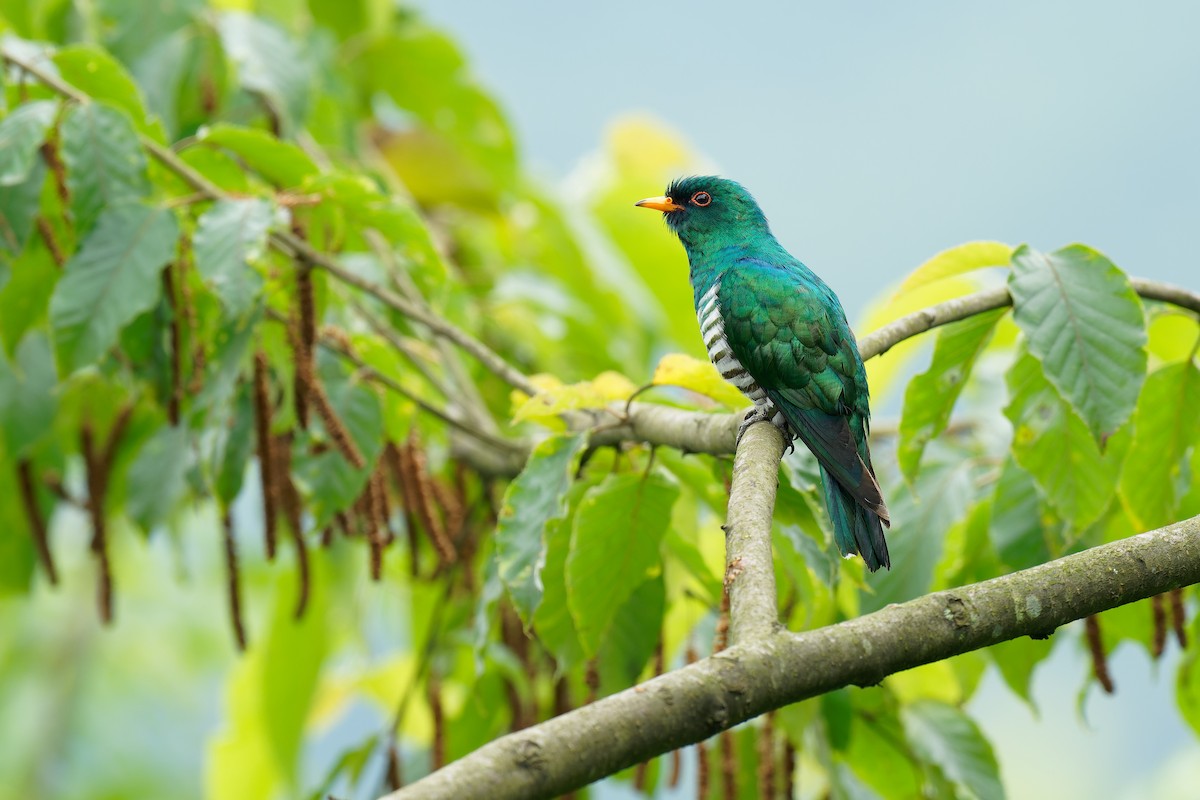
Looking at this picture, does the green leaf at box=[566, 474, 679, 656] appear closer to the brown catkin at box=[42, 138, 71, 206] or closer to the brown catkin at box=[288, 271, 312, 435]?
the brown catkin at box=[288, 271, 312, 435]

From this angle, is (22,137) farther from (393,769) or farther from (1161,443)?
(1161,443)

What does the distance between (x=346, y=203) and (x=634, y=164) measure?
2.88 metres

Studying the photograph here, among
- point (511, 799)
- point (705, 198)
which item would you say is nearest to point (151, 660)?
point (705, 198)

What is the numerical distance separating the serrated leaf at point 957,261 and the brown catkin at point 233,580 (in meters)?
1.47

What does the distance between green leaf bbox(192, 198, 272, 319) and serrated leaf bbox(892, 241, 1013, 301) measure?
1.17 metres

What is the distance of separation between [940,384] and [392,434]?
1.17 metres

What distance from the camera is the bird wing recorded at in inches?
99.0

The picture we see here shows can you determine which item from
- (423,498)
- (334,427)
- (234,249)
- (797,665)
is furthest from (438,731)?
(797,665)

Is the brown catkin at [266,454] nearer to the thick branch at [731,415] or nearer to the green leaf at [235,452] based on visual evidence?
the green leaf at [235,452]

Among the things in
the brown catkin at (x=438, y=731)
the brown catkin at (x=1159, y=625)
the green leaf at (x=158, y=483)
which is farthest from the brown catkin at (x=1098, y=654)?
the green leaf at (x=158, y=483)

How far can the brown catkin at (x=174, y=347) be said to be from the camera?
107 inches

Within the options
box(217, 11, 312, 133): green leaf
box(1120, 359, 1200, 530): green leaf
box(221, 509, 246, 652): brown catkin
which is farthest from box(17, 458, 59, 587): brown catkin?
box(1120, 359, 1200, 530): green leaf

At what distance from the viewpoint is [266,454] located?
2.72m

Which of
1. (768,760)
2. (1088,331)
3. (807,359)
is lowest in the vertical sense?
(768,760)
